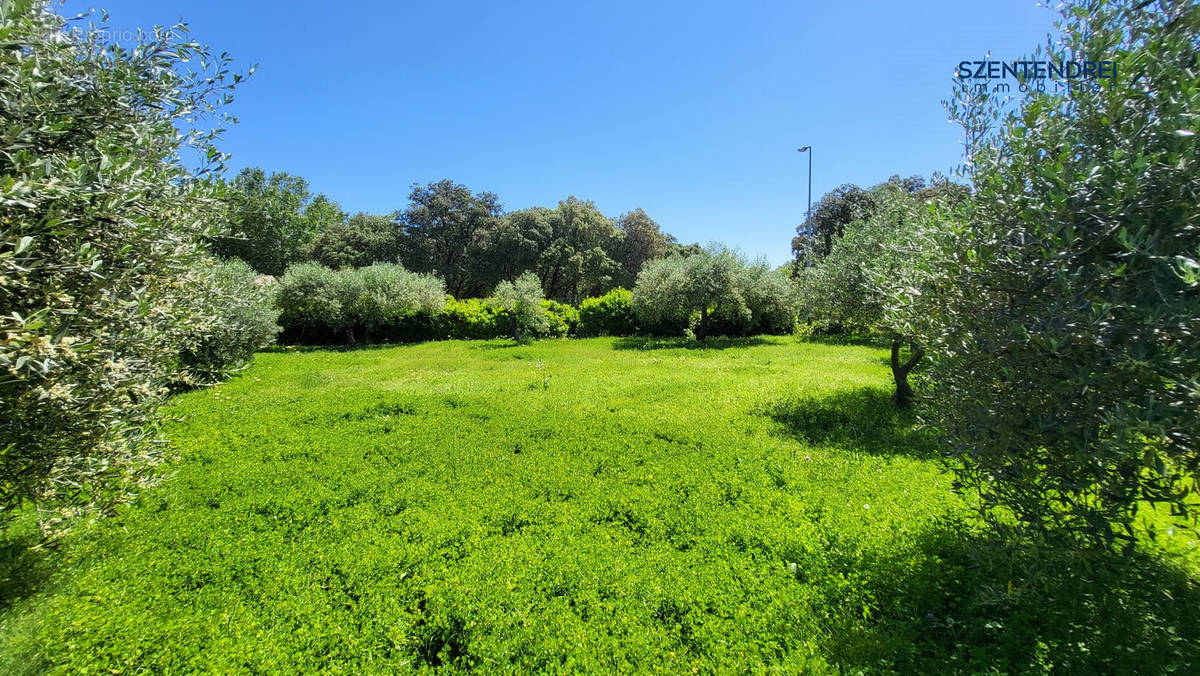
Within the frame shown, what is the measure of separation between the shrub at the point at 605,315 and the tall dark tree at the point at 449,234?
2048cm

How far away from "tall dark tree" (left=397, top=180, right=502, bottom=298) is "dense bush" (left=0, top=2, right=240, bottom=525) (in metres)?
43.9

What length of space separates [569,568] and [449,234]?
48559 mm

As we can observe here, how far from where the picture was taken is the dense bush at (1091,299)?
2.87 m

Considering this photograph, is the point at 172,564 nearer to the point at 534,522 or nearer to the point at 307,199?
the point at 534,522

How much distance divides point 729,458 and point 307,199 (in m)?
57.2

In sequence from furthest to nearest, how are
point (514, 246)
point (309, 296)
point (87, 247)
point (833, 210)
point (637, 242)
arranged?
point (637, 242) → point (514, 246) → point (833, 210) → point (309, 296) → point (87, 247)

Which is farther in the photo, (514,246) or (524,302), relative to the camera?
(514,246)

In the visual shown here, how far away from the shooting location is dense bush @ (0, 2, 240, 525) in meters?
2.62

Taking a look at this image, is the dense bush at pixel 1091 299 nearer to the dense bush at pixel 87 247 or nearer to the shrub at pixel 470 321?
the dense bush at pixel 87 247

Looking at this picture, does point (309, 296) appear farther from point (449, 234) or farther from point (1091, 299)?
point (1091, 299)

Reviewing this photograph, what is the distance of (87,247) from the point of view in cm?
280

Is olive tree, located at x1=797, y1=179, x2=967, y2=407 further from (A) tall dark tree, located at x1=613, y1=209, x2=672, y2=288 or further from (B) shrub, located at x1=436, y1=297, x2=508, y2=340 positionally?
(A) tall dark tree, located at x1=613, y1=209, x2=672, y2=288

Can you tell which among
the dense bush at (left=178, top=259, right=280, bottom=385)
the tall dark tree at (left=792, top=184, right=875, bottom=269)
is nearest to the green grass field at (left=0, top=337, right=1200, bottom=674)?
the dense bush at (left=178, top=259, right=280, bottom=385)

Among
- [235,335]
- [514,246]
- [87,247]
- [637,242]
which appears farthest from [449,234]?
[87,247]
